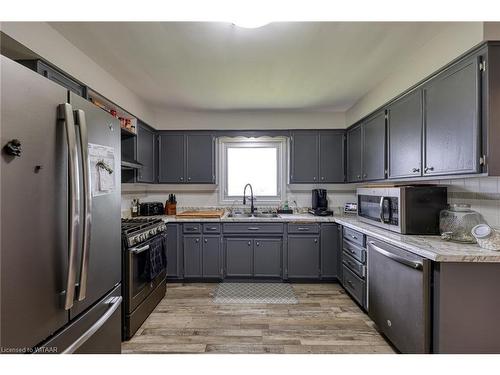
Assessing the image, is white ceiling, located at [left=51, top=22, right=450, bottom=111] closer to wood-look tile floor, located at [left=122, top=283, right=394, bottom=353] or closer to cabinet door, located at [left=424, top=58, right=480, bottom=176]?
cabinet door, located at [left=424, top=58, right=480, bottom=176]

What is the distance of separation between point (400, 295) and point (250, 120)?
296cm

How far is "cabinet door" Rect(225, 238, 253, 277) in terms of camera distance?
3254 mm

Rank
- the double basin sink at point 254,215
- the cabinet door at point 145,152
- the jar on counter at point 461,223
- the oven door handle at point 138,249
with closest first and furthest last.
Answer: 1. the jar on counter at point 461,223
2. the oven door handle at point 138,249
3. the cabinet door at point 145,152
4. the double basin sink at point 254,215

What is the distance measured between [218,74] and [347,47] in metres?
1.24

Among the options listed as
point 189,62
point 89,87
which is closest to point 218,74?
point 189,62

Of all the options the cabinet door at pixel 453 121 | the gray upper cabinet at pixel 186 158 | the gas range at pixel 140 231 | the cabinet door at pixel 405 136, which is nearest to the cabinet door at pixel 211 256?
the gas range at pixel 140 231

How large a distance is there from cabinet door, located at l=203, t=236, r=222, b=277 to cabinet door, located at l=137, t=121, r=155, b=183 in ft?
3.92

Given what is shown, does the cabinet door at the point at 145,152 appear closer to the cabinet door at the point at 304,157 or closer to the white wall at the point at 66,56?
the white wall at the point at 66,56

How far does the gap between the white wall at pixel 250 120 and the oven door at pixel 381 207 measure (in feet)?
4.63

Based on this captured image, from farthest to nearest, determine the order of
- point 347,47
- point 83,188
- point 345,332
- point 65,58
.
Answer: point 345,332 → point 347,47 → point 65,58 → point 83,188

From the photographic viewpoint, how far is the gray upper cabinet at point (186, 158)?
12.1ft

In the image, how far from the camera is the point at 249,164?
393 centimetres

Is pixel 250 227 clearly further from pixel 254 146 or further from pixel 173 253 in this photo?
pixel 254 146

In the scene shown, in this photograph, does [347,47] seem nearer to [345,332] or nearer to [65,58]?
[65,58]
